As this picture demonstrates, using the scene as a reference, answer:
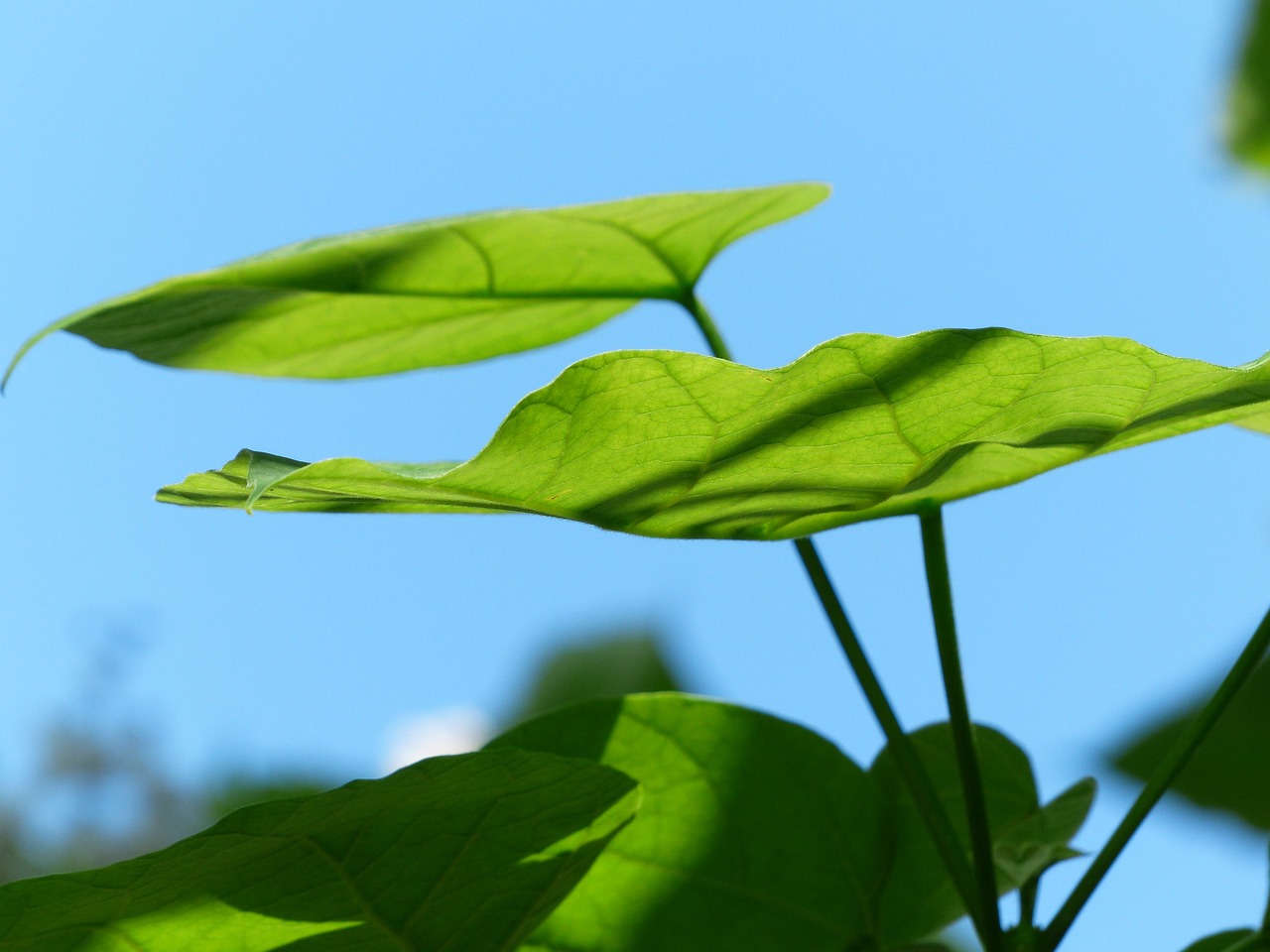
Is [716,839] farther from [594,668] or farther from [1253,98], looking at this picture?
[1253,98]

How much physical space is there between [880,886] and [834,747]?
3.0 inches

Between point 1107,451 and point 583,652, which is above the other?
point 1107,451

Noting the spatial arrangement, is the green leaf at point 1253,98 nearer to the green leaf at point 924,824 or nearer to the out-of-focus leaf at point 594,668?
the out-of-focus leaf at point 594,668

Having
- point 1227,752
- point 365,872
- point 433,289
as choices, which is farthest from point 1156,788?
point 1227,752

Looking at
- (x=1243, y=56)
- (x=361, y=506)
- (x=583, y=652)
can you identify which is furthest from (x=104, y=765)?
(x=361, y=506)

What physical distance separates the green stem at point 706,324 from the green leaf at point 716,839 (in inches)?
8.4

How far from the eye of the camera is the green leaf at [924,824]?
0.61m

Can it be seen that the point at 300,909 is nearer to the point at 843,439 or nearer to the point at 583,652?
the point at 843,439

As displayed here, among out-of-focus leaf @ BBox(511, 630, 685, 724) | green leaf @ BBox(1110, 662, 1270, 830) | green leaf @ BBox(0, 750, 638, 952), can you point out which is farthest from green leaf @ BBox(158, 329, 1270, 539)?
out-of-focus leaf @ BBox(511, 630, 685, 724)

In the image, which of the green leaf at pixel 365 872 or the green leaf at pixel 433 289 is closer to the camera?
the green leaf at pixel 365 872

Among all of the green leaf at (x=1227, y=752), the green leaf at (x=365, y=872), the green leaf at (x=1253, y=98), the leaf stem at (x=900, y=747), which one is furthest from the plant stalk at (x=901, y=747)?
the green leaf at (x=1253, y=98)

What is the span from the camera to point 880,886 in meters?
0.60

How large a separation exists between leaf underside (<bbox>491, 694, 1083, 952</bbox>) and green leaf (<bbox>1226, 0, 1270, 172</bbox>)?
6.93 ft

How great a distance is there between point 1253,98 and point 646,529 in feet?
7.79
